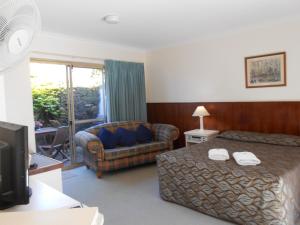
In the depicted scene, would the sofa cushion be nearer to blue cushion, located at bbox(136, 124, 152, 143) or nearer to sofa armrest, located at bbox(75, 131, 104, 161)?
sofa armrest, located at bbox(75, 131, 104, 161)

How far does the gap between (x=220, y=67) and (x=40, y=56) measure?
10.0ft

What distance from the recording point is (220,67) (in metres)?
4.32

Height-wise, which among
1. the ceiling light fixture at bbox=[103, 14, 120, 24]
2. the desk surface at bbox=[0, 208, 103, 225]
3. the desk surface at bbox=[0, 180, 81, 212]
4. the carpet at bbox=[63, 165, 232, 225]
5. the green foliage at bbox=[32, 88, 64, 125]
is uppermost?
the ceiling light fixture at bbox=[103, 14, 120, 24]

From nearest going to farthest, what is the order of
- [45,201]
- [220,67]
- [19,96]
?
[45,201] → [19,96] → [220,67]

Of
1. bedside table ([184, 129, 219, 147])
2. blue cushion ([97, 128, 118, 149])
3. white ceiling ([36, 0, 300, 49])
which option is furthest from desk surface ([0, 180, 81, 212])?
bedside table ([184, 129, 219, 147])

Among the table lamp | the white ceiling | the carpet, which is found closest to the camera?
the carpet

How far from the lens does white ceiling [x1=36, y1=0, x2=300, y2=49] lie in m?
2.83

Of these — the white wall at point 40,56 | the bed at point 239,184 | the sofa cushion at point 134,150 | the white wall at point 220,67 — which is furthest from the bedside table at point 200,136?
the white wall at point 40,56

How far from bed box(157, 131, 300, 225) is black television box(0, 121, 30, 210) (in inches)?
74.2

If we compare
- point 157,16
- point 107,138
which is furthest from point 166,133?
point 157,16

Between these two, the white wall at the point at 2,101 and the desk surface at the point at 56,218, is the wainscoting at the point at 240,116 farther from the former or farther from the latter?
the desk surface at the point at 56,218

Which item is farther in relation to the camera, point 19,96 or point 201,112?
point 201,112

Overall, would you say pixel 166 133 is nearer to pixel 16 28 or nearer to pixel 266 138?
pixel 266 138

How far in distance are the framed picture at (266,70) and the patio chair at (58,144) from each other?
3.22 metres
